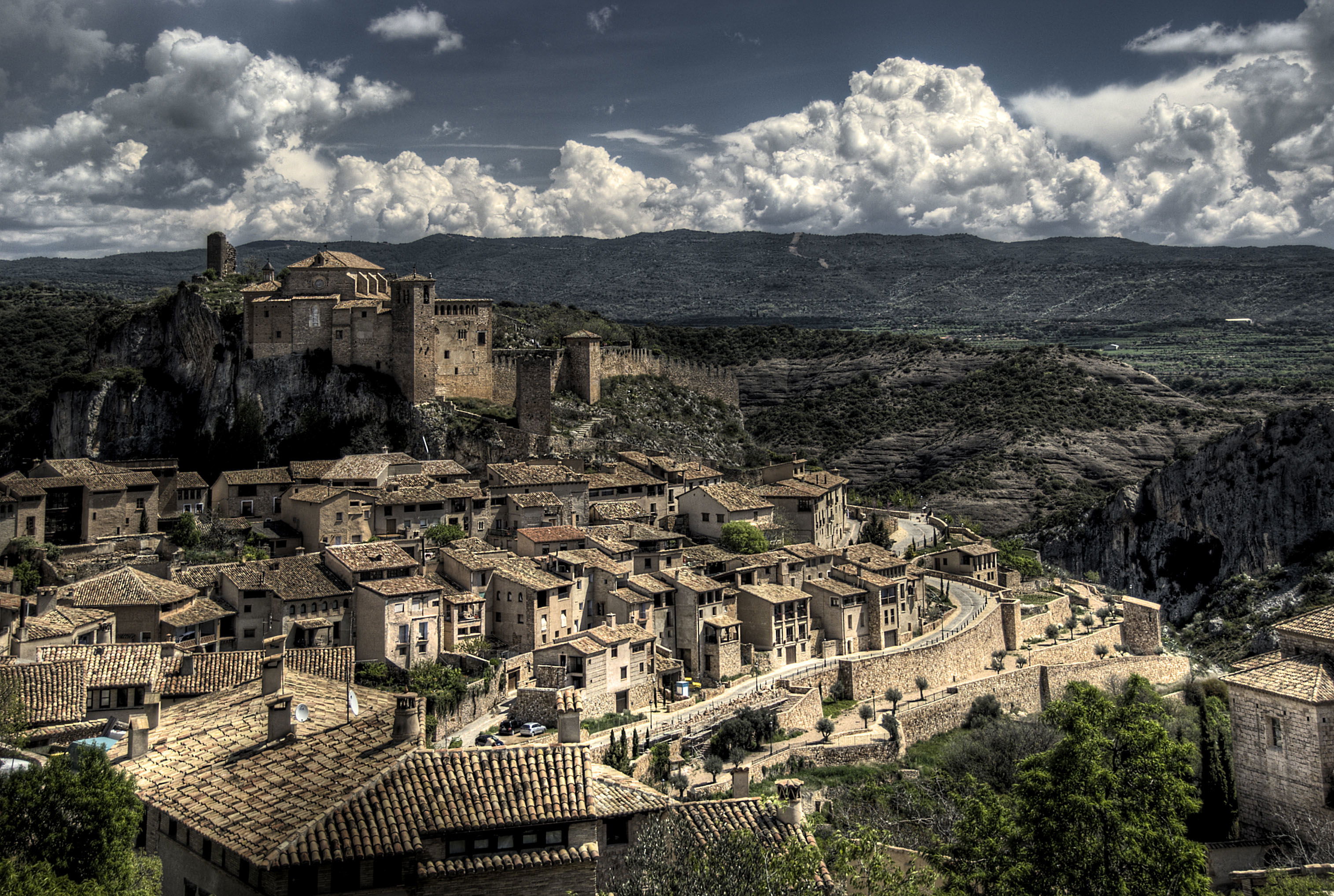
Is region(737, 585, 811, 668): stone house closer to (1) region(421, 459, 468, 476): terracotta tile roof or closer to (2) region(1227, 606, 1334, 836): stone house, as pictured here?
(1) region(421, 459, 468, 476): terracotta tile roof

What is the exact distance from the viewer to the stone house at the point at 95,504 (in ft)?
144

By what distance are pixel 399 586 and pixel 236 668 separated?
6862mm

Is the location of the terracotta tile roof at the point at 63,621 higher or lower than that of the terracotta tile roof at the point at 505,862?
lower

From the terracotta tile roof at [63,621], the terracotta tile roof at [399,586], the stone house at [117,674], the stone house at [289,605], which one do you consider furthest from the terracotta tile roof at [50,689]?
the terracotta tile roof at [399,586]

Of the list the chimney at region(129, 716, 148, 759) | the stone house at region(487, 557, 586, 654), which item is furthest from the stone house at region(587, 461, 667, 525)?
the chimney at region(129, 716, 148, 759)

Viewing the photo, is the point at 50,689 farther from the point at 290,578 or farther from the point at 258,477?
the point at 258,477

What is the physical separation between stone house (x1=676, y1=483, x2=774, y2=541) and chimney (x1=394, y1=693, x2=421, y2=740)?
30765 mm

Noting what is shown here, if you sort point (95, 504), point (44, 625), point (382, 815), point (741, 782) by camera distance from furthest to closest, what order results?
point (95, 504) → point (44, 625) → point (741, 782) → point (382, 815)

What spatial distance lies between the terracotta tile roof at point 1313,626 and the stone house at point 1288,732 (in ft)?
0.06

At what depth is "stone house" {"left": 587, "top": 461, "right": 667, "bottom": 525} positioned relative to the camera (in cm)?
4859

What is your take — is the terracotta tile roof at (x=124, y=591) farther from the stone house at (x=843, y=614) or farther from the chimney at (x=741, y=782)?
the stone house at (x=843, y=614)

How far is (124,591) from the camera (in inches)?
1372

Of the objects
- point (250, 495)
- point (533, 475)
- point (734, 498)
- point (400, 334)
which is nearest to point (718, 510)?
point (734, 498)

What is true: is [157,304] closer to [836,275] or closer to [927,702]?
[927,702]
